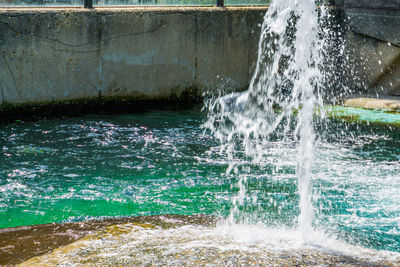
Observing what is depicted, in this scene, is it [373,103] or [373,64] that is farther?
[373,64]

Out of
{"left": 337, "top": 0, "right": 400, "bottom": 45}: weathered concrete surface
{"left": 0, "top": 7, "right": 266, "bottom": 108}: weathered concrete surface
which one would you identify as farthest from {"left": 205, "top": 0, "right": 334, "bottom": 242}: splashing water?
{"left": 337, "top": 0, "right": 400, "bottom": 45}: weathered concrete surface

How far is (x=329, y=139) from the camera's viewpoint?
6941 millimetres

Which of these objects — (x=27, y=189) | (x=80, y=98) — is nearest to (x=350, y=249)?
(x=27, y=189)

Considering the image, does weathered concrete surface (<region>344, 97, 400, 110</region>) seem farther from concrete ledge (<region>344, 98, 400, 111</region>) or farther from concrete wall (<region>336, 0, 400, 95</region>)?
concrete wall (<region>336, 0, 400, 95</region>)

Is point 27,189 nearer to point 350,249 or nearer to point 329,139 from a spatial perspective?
point 350,249

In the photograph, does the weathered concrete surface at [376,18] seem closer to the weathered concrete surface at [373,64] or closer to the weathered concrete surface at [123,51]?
the weathered concrete surface at [373,64]

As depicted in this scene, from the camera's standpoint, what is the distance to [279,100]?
9164 mm

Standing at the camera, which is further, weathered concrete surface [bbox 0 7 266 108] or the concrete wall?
the concrete wall

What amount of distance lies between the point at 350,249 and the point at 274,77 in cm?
663

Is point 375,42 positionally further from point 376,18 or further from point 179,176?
point 179,176

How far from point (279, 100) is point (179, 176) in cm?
410

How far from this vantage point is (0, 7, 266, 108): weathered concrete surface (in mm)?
7363

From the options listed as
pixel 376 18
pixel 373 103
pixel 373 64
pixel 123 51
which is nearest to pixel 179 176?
pixel 123 51

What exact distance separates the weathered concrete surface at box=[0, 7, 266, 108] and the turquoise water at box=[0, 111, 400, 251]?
68 centimetres
